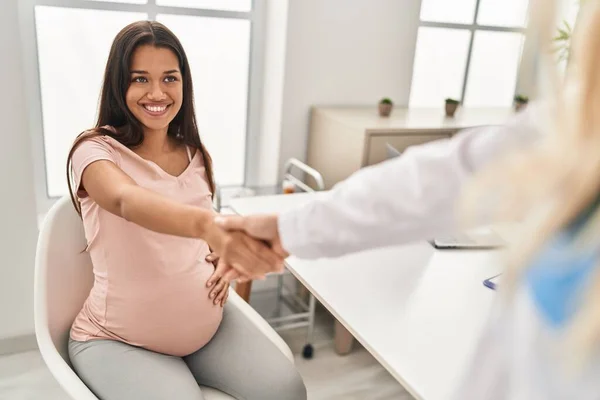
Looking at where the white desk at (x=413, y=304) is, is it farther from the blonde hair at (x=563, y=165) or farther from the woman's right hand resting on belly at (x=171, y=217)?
the blonde hair at (x=563, y=165)

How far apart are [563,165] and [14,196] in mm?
2174

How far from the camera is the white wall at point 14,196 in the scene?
215 cm

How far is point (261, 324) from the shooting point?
1.68 meters

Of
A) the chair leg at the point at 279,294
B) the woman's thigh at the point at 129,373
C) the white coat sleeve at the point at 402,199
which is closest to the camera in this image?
the white coat sleeve at the point at 402,199

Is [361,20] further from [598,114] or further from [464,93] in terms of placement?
[598,114]

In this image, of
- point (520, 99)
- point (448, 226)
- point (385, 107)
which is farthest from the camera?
point (520, 99)

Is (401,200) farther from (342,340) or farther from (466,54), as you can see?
(466,54)

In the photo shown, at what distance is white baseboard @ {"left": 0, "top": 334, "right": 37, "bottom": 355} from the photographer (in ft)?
8.17

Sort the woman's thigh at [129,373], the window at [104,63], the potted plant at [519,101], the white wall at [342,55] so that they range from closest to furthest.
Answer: the woman's thigh at [129,373] < the window at [104,63] < the white wall at [342,55] < the potted plant at [519,101]

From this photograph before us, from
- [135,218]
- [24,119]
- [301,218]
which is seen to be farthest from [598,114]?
[24,119]

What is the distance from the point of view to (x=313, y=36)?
2773 mm

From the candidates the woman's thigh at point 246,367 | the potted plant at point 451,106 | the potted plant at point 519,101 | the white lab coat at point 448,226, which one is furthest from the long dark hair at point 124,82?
the potted plant at point 519,101

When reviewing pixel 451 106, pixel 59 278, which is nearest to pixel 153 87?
pixel 59 278

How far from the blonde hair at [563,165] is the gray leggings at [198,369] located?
0.96m
